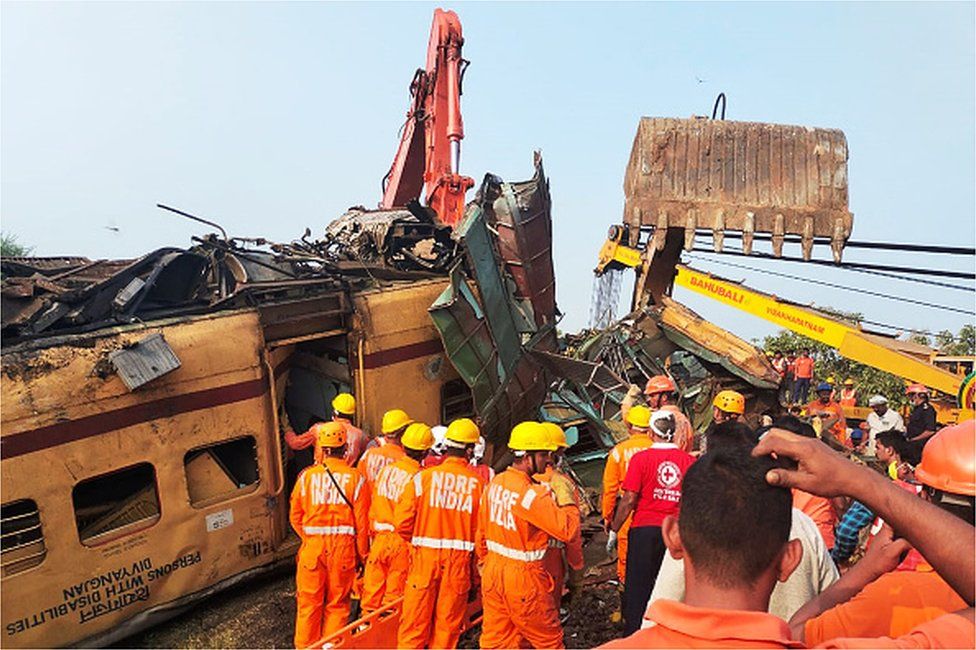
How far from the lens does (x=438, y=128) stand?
412 inches

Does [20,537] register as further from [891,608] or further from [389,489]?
[891,608]

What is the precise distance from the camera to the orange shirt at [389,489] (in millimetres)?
4695

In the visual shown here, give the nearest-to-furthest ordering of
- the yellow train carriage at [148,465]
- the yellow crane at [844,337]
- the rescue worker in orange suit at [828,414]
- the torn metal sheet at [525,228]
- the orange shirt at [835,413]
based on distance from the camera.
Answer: the yellow train carriage at [148,465] < the torn metal sheet at [525,228] < the rescue worker in orange suit at [828,414] < the orange shirt at [835,413] < the yellow crane at [844,337]

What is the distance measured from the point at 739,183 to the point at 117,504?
6332 mm

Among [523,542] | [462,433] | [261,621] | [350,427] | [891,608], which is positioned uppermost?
[891,608]

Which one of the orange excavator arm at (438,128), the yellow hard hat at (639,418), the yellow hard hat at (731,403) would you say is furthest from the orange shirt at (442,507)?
the orange excavator arm at (438,128)

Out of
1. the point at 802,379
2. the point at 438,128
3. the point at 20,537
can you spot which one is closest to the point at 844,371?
the point at 802,379

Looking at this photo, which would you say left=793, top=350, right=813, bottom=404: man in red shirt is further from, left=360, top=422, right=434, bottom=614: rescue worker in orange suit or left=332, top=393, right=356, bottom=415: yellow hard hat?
left=360, top=422, right=434, bottom=614: rescue worker in orange suit

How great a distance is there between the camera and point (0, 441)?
4105 mm

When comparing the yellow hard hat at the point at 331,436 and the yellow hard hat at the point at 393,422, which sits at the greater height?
the yellow hard hat at the point at 331,436

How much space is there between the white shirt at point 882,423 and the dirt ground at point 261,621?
18.5ft

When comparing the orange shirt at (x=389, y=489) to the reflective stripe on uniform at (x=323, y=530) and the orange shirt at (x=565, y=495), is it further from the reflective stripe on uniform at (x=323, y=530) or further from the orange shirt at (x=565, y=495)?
the orange shirt at (x=565, y=495)

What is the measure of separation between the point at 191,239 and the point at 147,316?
3.78 ft

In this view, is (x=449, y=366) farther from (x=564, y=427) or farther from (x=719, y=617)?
(x=719, y=617)
